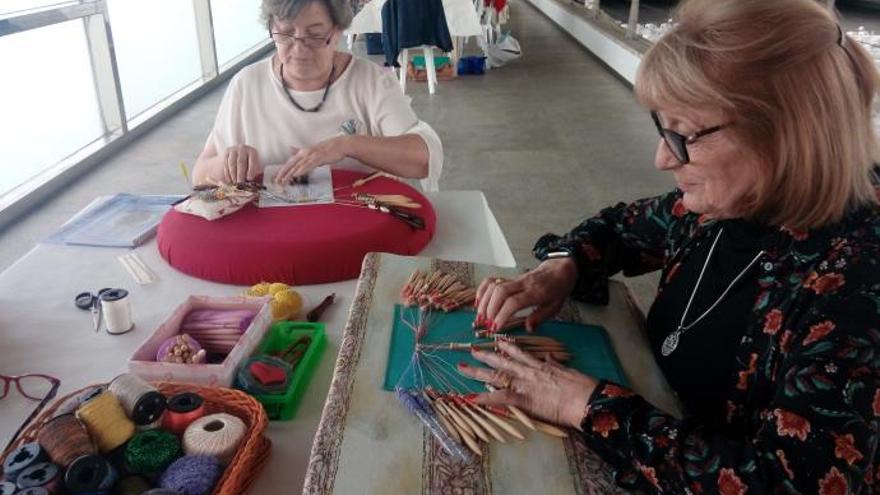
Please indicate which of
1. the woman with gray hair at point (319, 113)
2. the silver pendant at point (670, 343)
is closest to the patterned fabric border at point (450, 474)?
the silver pendant at point (670, 343)

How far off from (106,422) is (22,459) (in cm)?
11

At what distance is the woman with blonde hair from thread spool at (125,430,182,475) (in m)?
0.47

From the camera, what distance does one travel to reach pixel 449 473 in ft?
3.11

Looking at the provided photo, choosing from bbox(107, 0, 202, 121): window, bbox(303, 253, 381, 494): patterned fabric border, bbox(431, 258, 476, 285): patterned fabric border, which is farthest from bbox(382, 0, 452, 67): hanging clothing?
bbox(303, 253, 381, 494): patterned fabric border

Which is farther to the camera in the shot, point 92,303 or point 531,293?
point 92,303

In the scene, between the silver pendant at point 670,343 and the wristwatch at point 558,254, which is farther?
the wristwatch at point 558,254

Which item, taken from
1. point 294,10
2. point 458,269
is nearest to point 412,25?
point 294,10

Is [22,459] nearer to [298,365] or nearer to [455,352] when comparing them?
[298,365]

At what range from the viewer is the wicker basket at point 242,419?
0.98 meters

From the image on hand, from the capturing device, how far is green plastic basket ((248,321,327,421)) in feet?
3.93

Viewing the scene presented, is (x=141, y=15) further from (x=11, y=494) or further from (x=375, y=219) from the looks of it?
(x=11, y=494)

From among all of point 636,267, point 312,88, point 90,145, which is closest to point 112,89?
point 90,145

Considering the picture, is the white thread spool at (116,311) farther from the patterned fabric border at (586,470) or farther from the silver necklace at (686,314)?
the silver necklace at (686,314)

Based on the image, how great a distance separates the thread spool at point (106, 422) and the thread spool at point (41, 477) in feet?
0.23
